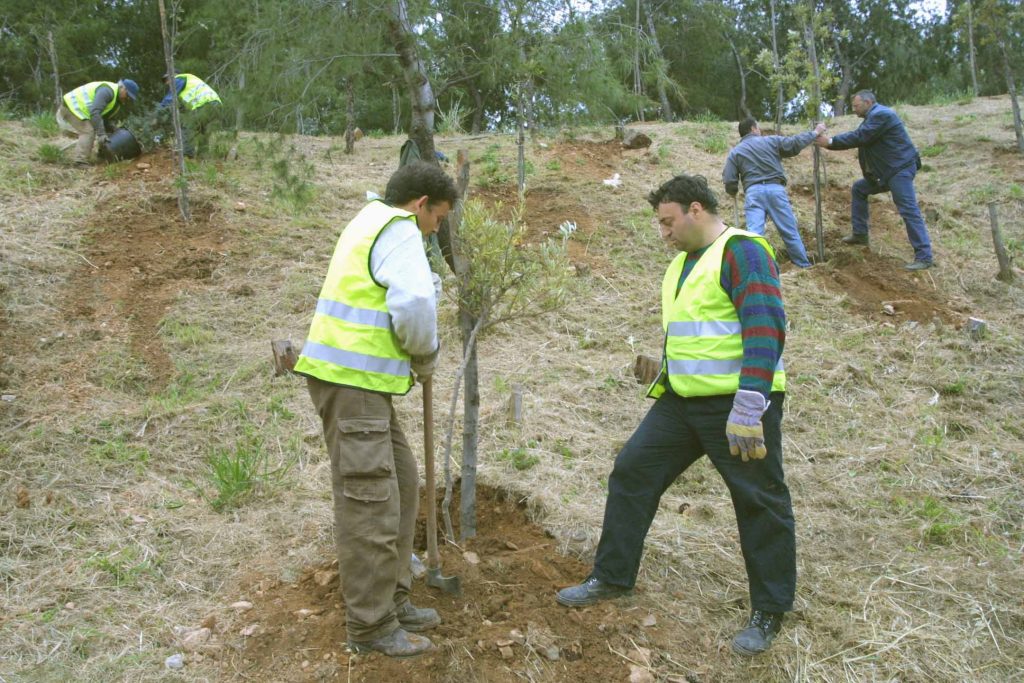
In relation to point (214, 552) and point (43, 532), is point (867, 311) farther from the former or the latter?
point (43, 532)

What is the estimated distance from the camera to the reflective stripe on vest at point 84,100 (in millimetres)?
9094

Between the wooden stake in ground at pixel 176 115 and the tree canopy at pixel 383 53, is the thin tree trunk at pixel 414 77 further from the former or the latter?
the wooden stake in ground at pixel 176 115

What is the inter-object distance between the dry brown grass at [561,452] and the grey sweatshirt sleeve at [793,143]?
1237mm

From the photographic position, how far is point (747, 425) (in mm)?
3090

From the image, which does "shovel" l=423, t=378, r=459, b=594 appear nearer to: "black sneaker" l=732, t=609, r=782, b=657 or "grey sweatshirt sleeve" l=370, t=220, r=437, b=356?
"grey sweatshirt sleeve" l=370, t=220, r=437, b=356

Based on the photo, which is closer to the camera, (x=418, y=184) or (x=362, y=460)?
(x=362, y=460)

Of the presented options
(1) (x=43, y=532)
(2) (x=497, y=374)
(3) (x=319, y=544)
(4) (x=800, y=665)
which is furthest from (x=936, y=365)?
(1) (x=43, y=532)

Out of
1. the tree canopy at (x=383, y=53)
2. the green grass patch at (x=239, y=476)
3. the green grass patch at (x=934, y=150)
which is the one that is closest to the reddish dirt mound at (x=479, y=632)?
the green grass patch at (x=239, y=476)

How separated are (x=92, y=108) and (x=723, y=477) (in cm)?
852

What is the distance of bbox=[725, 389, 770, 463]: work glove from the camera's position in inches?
121

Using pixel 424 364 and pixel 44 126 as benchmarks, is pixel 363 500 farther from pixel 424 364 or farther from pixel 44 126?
pixel 44 126

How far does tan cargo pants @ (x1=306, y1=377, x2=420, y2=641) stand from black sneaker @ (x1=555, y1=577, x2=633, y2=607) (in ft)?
2.73

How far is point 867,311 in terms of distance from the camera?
764 centimetres

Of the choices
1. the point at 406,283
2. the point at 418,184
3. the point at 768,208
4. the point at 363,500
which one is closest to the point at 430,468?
the point at 363,500
